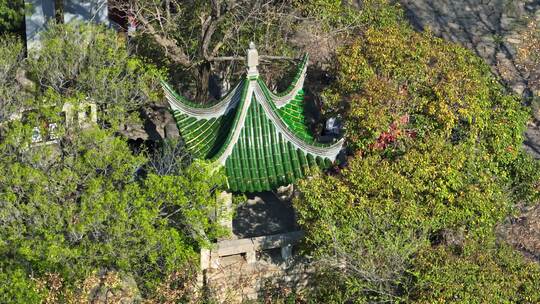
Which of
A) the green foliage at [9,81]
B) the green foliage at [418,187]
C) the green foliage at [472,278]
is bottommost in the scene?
the green foliage at [472,278]

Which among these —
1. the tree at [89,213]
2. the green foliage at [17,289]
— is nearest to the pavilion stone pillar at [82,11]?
the tree at [89,213]

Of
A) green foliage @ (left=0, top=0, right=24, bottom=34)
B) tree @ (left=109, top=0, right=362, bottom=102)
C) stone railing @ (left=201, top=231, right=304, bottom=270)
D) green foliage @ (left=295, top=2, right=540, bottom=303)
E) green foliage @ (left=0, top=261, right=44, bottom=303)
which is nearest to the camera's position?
green foliage @ (left=0, top=261, right=44, bottom=303)

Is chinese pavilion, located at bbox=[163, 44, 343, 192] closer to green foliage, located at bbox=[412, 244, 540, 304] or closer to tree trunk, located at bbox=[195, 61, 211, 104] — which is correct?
green foliage, located at bbox=[412, 244, 540, 304]

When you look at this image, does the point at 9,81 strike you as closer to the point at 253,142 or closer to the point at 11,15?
the point at 253,142

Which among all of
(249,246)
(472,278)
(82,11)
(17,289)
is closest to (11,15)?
(82,11)

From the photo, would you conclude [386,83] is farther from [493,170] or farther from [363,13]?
[363,13]

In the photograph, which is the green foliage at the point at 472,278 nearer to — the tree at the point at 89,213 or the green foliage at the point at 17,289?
the tree at the point at 89,213

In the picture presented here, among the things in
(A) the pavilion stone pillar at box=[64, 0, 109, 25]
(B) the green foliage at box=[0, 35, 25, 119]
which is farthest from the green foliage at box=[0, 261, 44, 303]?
(A) the pavilion stone pillar at box=[64, 0, 109, 25]

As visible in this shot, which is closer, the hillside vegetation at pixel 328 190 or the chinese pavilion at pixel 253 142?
the hillside vegetation at pixel 328 190
